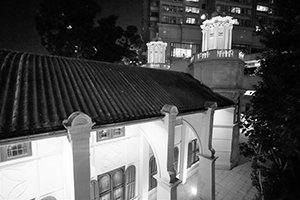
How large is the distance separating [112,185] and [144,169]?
6.53 feet

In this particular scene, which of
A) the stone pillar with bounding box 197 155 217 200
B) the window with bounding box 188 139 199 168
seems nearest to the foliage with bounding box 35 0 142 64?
the window with bounding box 188 139 199 168

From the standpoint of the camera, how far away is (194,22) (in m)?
40.8

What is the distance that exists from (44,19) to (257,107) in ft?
74.0

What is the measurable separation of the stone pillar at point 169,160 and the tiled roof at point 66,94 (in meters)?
0.46

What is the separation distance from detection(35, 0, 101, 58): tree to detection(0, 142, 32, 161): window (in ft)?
49.6

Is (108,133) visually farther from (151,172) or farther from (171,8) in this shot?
(171,8)

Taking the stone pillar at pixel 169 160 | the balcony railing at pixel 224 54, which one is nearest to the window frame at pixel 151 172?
the stone pillar at pixel 169 160

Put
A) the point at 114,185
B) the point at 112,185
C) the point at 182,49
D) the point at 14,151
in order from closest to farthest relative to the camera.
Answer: the point at 14,151, the point at 112,185, the point at 114,185, the point at 182,49

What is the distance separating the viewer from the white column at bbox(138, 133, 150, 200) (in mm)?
8883

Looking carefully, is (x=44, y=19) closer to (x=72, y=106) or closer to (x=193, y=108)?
(x=72, y=106)

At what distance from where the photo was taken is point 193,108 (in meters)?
7.85

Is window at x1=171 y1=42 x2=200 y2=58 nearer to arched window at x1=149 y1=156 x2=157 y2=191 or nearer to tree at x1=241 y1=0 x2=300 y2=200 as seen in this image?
arched window at x1=149 y1=156 x2=157 y2=191

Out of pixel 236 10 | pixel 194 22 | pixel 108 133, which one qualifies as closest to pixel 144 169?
pixel 108 133

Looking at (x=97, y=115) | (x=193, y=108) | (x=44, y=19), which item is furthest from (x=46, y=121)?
(x=44, y=19)
